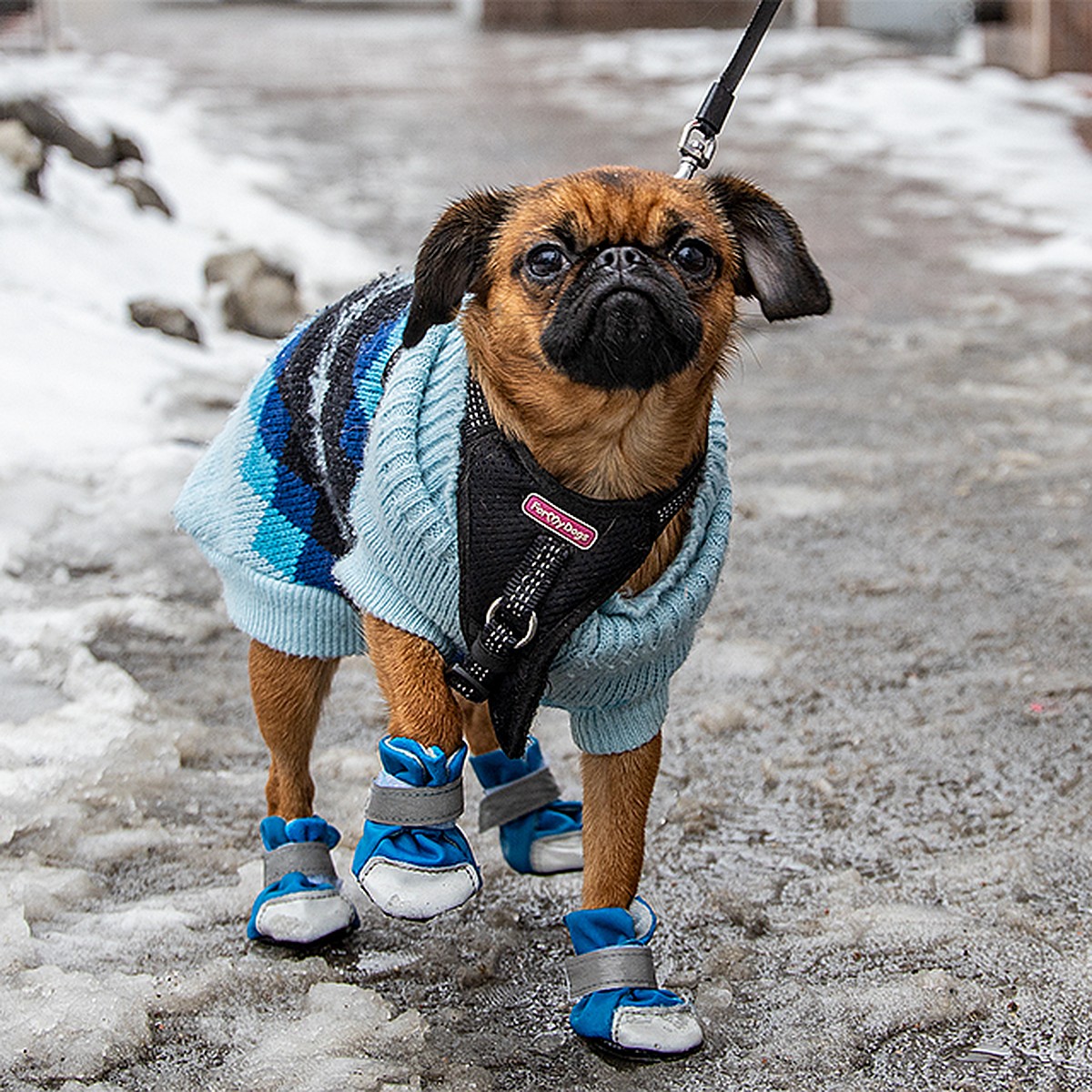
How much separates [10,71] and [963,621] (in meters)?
6.06

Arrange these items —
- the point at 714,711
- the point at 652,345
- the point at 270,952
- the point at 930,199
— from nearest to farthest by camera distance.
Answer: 1. the point at 652,345
2. the point at 270,952
3. the point at 714,711
4. the point at 930,199

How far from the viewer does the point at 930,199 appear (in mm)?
9492

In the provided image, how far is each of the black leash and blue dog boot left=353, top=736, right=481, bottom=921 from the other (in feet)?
3.42

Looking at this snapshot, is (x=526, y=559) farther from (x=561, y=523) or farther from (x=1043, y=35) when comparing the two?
(x=1043, y=35)

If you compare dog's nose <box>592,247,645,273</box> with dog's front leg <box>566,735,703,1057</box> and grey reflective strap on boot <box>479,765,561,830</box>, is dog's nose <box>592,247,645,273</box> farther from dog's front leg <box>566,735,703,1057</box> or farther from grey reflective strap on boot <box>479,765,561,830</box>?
grey reflective strap on boot <box>479,765,561,830</box>

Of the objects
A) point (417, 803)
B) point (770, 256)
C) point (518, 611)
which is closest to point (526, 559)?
point (518, 611)

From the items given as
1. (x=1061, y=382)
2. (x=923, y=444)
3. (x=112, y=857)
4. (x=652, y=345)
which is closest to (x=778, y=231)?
(x=652, y=345)

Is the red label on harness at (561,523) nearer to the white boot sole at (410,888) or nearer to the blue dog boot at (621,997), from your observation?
the white boot sole at (410,888)

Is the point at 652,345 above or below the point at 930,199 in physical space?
above

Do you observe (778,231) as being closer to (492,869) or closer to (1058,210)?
(492,869)

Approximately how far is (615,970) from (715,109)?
1444 millimetres

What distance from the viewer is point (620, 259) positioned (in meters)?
2.38

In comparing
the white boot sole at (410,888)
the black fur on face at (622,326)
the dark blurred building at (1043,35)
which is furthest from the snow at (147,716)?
the dark blurred building at (1043,35)

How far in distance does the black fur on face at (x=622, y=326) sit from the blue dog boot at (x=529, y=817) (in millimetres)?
922
